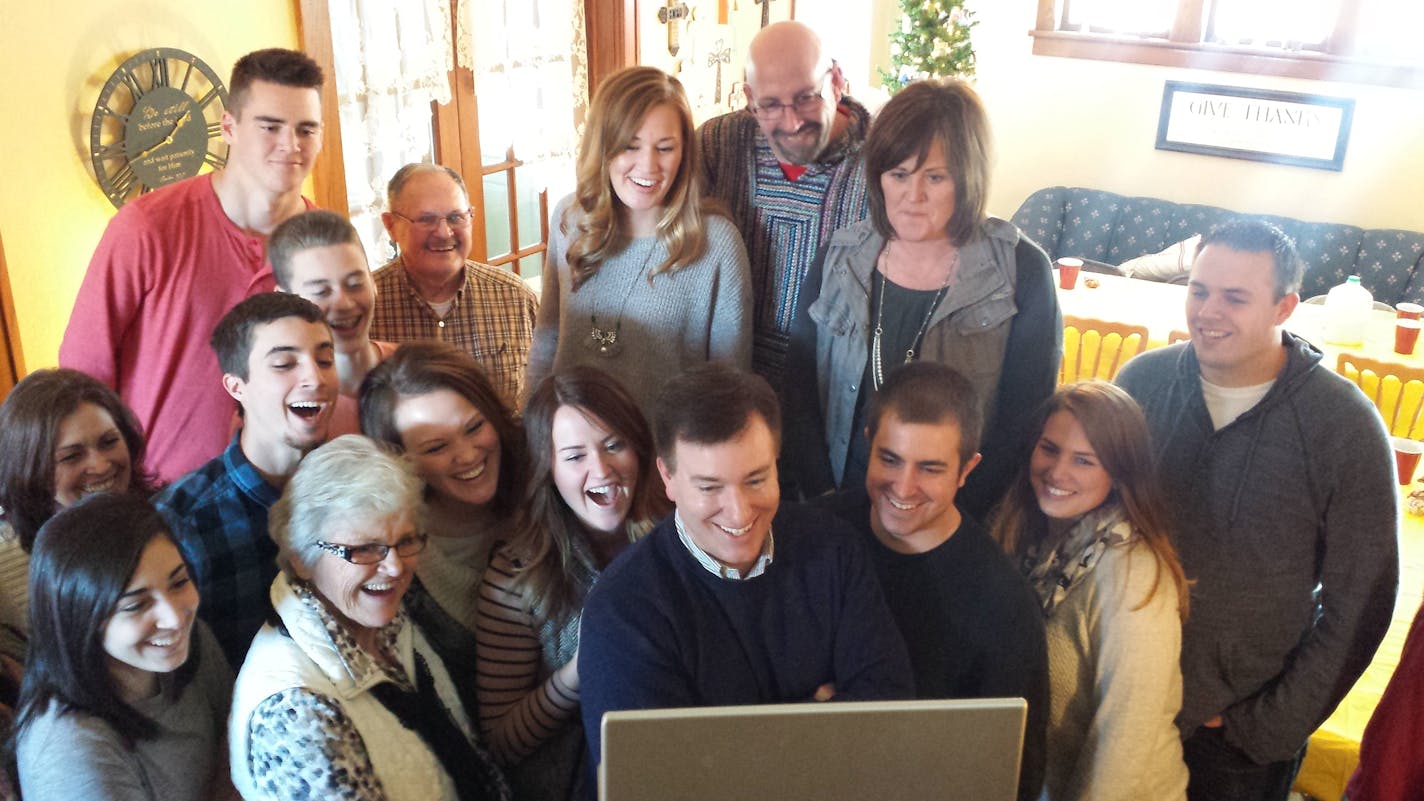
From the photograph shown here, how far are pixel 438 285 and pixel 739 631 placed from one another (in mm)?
1382

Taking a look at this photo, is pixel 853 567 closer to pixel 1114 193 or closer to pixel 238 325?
pixel 238 325

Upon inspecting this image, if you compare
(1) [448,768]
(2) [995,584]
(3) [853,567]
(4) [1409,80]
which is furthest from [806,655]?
(4) [1409,80]

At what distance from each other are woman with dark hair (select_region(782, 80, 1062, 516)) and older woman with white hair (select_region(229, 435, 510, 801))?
0.84m

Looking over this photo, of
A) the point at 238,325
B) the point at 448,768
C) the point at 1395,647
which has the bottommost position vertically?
the point at 1395,647

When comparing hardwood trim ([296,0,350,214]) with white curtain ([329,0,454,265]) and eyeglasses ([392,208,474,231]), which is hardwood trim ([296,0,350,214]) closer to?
white curtain ([329,0,454,265])

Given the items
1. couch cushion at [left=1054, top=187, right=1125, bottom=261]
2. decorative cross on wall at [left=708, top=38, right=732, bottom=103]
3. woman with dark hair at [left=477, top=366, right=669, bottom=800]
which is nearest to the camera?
woman with dark hair at [left=477, top=366, right=669, bottom=800]

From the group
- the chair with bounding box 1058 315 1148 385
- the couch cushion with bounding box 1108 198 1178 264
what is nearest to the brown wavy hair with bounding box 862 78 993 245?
the chair with bounding box 1058 315 1148 385

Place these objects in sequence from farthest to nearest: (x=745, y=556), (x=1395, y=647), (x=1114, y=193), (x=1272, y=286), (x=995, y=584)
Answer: (x=1114, y=193) → (x=1395, y=647) → (x=1272, y=286) → (x=995, y=584) → (x=745, y=556)

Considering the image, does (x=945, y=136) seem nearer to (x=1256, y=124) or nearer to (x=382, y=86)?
(x=382, y=86)

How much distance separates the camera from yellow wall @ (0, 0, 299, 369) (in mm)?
2588

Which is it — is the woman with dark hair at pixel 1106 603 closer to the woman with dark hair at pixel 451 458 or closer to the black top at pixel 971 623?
the black top at pixel 971 623

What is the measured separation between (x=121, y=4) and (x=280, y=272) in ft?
3.94

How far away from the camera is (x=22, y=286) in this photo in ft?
8.80

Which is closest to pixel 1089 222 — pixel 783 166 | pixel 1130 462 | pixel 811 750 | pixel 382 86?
pixel 382 86
